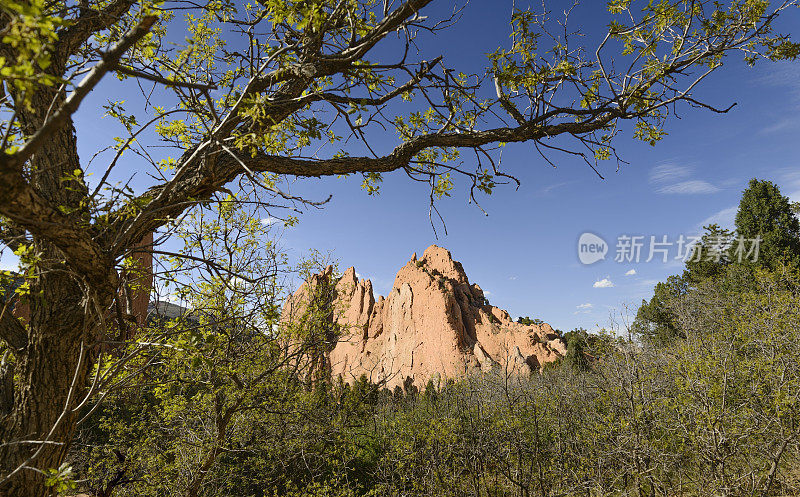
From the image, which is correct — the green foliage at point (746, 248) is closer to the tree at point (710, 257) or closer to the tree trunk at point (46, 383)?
the tree at point (710, 257)

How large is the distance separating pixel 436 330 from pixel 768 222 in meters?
28.2

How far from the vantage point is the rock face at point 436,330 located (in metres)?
34.2

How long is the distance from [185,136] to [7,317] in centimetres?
164

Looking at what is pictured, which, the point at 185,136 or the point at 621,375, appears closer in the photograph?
the point at 185,136

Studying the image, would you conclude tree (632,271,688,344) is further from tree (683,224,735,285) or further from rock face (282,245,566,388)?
rock face (282,245,566,388)

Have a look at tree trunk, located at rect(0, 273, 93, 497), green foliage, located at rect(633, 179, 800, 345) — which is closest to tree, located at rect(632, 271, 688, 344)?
green foliage, located at rect(633, 179, 800, 345)

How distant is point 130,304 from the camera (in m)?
2.68

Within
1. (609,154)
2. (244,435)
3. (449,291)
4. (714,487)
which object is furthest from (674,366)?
(449,291)

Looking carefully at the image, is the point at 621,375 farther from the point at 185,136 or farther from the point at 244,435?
the point at 185,136

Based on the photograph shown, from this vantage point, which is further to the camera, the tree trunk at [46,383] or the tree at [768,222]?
the tree at [768,222]

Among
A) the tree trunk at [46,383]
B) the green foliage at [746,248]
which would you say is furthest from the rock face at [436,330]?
the tree trunk at [46,383]

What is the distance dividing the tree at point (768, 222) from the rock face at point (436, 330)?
53.0ft

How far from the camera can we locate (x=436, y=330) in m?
39.2

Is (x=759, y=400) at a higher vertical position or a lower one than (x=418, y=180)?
lower
